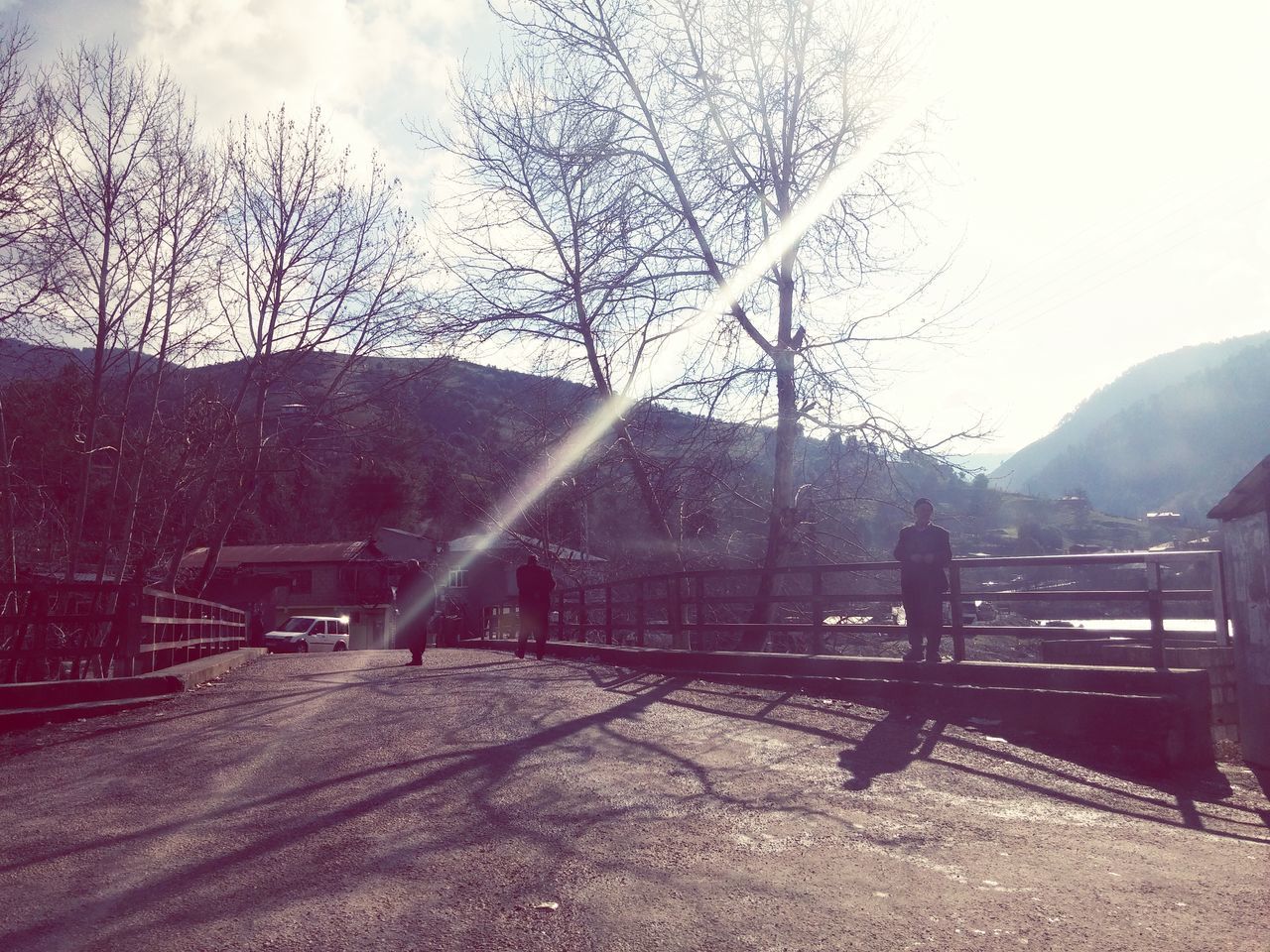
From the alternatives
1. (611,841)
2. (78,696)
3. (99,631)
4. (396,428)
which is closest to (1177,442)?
(396,428)

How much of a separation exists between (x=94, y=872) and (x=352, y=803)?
4.74ft

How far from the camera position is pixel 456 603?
192 feet

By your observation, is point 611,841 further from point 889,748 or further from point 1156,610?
point 1156,610

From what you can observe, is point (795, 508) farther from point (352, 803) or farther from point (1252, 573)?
point (352, 803)

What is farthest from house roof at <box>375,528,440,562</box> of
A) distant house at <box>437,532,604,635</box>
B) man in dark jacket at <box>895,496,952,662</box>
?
Result: man in dark jacket at <box>895,496,952,662</box>

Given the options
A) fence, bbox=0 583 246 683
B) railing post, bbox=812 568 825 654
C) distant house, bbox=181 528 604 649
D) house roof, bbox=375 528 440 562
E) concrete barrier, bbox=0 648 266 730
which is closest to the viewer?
concrete barrier, bbox=0 648 266 730

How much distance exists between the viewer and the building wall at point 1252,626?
22.7ft

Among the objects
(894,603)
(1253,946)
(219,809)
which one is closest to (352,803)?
(219,809)

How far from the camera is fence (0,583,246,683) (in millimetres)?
10250

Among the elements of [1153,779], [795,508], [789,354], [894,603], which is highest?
[789,354]

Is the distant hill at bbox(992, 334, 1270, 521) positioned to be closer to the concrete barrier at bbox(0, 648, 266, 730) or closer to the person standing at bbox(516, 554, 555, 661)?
the person standing at bbox(516, 554, 555, 661)

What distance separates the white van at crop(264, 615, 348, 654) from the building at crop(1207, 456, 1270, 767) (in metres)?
31.9

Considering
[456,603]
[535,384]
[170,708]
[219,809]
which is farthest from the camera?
[456,603]

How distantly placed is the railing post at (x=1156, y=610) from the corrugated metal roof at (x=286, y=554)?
165ft
